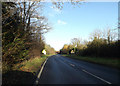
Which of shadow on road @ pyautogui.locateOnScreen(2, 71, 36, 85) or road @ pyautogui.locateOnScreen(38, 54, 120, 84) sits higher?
shadow on road @ pyautogui.locateOnScreen(2, 71, 36, 85)

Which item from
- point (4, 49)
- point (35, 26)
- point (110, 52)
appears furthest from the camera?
point (110, 52)

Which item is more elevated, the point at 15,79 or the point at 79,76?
the point at 15,79

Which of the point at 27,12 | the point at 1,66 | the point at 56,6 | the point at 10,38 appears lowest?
the point at 1,66

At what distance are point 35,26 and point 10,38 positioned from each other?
1038 cm

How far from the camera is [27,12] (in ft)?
56.6

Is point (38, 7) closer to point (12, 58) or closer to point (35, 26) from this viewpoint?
point (35, 26)

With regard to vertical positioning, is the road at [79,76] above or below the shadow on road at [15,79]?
below

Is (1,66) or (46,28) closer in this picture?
(1,66)

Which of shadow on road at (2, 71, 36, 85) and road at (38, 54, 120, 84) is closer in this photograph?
shadow on road at (2, 71, 36, 85)

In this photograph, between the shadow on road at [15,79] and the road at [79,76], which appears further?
the road at [79,76]

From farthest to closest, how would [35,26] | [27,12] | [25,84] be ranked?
[35,26], [27,12], [25,84]

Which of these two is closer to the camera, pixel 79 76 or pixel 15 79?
pixel 15 79

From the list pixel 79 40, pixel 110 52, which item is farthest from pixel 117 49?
pixel 79 40

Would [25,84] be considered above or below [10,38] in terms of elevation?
below
